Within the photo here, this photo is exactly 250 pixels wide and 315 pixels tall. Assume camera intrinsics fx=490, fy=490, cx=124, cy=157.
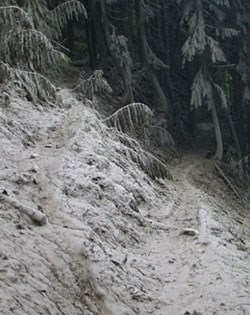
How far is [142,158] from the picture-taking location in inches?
467

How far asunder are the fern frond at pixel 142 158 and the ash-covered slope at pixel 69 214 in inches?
13.5

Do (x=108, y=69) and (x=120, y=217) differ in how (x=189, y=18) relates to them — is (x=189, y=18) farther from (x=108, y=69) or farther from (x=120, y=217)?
(x=120, y=217)

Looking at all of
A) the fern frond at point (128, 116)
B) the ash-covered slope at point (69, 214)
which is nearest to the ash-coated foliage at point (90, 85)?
the fern frond at point (128, 116)

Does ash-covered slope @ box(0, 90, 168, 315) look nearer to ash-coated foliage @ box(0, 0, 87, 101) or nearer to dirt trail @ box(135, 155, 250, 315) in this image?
dirt trail @ box(135, 155, 250, 315)

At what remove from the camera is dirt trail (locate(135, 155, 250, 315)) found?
592cm

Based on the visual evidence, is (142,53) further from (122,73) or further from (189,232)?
(189,232)

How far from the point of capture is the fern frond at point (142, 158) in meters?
11.7

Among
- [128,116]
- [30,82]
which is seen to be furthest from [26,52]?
[128,116]

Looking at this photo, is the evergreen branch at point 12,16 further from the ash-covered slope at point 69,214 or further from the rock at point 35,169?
the rock at point 35,169

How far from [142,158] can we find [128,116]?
1558mm

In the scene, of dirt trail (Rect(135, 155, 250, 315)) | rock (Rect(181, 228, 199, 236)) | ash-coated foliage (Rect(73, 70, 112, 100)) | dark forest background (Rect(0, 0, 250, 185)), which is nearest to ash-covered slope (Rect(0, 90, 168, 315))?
dirt trail (Rect(135, 155, 250, 315))

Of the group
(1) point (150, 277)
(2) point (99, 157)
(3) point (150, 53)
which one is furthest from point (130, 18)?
(1) point (150, 277)

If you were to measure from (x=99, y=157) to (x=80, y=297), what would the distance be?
4761 mm

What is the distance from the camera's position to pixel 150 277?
675cm
